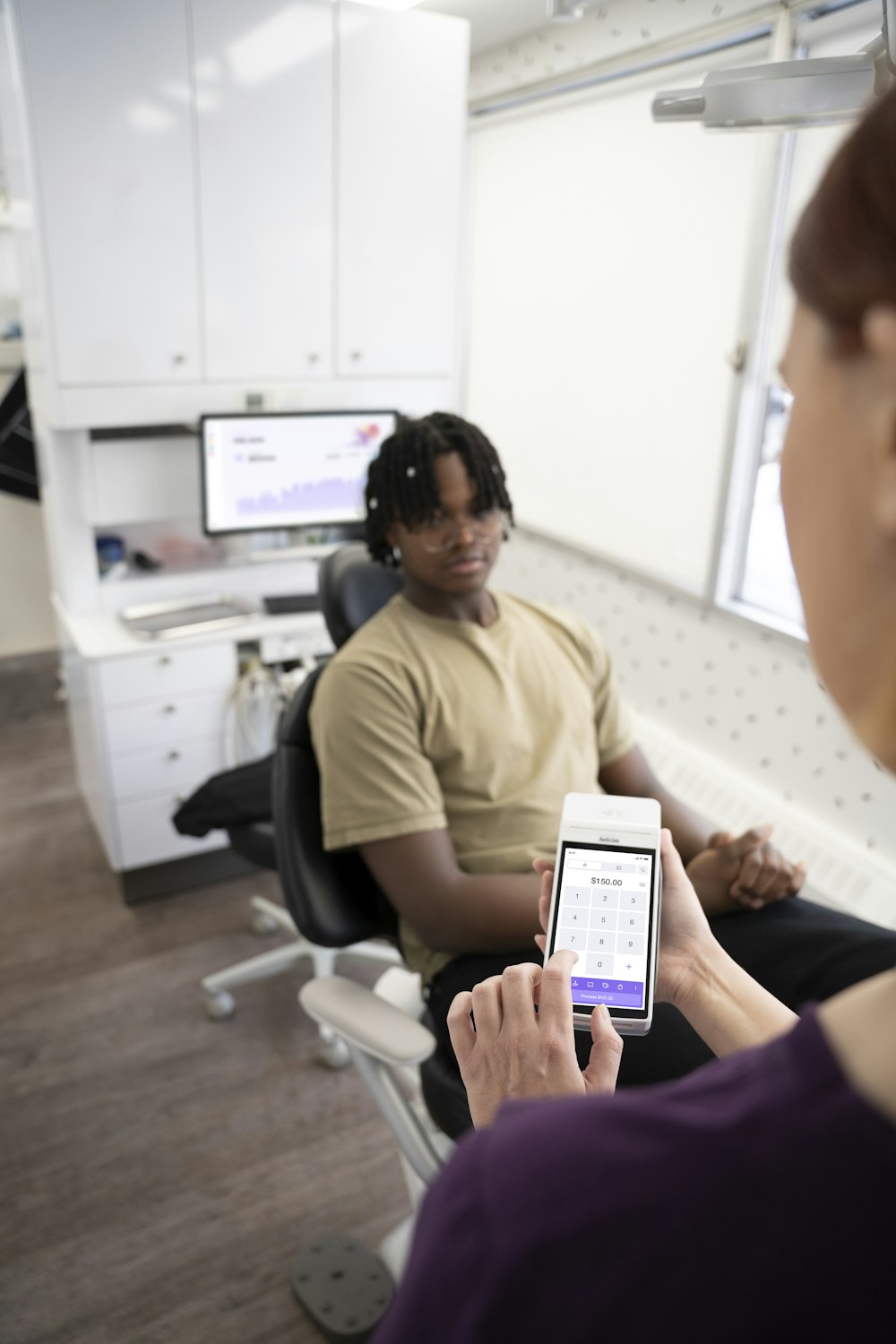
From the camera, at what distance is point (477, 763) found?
59.8 inches

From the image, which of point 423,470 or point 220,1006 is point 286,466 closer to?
point 423,470

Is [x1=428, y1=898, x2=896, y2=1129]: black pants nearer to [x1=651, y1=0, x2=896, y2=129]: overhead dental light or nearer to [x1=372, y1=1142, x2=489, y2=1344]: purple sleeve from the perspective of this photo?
[x1=372, y1=1142, x2=489, y2=1344]: purple sleeve

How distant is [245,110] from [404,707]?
181 centimetres

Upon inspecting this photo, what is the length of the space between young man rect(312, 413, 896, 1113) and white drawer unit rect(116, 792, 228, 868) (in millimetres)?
1245

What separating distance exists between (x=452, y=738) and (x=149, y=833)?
1.46 metres

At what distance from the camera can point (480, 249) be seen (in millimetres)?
3809

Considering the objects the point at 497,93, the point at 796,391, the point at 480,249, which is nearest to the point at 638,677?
the point at 480,249

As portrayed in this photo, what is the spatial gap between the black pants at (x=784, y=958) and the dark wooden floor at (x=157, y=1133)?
664 millimetres

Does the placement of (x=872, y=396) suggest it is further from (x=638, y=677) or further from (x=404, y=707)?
(x=638, y=677)

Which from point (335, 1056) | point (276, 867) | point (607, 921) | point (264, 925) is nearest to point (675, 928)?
point (607, 921)

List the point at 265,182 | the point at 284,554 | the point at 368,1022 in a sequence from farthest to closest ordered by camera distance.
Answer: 1. the point at 284,554
2. the point at 265,182
3. the point at 368,1022

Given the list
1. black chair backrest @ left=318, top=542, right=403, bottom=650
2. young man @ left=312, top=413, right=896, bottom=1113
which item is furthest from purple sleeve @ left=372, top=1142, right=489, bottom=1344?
black chair backrest @ left=318, top=542, right=403, bottom=650

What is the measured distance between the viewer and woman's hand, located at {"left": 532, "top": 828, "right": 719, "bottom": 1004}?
90cm

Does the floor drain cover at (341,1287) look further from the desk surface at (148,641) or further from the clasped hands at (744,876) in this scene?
the desk surface at (148,641)
